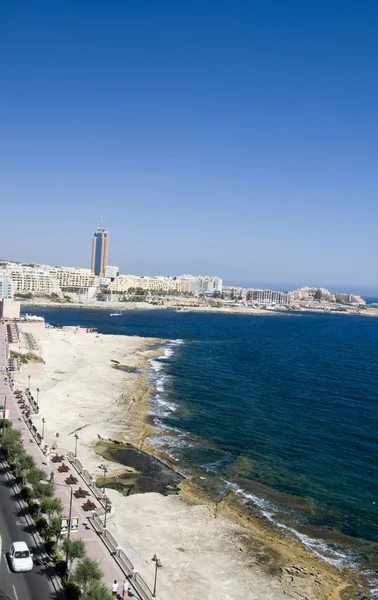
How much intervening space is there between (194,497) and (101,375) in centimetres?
3112

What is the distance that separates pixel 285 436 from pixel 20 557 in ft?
83.7

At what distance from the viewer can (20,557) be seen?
1725 cm

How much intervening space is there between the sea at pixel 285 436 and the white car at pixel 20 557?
1220 centimetres

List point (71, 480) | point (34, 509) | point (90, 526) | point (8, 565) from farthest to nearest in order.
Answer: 1. point (71, 480)
2. point (34, 509)
3. point (90, 526)
4. point (8, 565)

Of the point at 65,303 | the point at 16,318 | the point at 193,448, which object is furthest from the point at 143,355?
the point at 65,303

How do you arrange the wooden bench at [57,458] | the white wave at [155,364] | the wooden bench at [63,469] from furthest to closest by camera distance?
the white wave at [155,364] → the wooden bench at [57,458] → the wooden bench at [63,469]

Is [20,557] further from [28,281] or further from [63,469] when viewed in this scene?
A: [28,281]

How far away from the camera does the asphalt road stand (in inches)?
636

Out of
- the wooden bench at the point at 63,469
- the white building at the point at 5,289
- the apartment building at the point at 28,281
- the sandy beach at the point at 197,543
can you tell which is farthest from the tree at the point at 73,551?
the apartment building at the point at 28,281

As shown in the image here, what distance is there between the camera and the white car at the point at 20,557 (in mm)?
16984

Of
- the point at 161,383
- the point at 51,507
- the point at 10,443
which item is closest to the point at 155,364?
the point at 161,383

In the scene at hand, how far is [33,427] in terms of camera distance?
3139 centimetres

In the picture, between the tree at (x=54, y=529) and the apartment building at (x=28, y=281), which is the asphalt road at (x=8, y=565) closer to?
the tree at (x=54, y=529)

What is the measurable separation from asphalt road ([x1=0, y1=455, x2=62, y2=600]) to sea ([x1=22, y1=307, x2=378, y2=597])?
36.6ft
